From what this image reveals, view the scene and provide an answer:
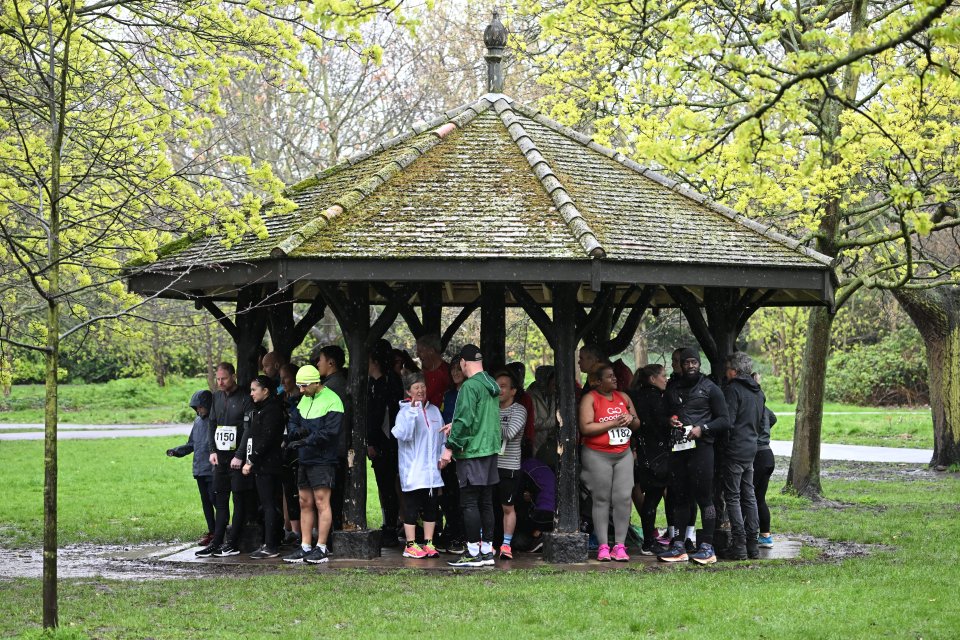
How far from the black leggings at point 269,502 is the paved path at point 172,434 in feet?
46.4

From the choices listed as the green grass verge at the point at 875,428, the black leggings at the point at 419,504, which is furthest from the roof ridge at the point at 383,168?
the green grass verge at the point at 875,428

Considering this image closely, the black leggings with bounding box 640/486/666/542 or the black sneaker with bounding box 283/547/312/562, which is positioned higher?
the black leggings with bounding box 640/486/666/542

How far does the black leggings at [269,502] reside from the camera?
10969 millimetres

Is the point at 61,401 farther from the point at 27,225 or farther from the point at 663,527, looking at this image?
the point at 663,527

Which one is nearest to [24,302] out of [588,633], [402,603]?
[402,603]

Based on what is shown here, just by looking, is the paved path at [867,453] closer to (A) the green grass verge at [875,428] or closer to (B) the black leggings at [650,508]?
(A) the green grass verge at [875,428]

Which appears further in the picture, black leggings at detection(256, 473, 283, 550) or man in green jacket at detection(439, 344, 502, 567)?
black leggings at detection(256, 473, 283, 550)

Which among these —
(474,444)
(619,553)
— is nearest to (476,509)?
(474,444)

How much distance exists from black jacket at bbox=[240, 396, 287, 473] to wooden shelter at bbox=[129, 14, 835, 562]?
2.28 feet

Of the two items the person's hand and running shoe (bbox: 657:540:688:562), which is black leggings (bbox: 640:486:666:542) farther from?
the person's hand

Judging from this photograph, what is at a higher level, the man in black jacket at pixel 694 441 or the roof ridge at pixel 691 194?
the roof ridge at pixel 691 194

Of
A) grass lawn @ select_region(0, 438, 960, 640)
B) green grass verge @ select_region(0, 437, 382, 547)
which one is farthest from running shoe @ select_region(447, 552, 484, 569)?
green grass verge @ select_region(0, 437, 382, 547)

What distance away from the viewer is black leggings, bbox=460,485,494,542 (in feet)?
34.1

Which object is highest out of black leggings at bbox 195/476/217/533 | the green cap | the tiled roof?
the tiled roof
